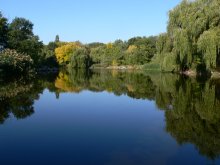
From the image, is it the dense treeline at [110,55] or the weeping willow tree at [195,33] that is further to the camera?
the dense treeline at [110,55]

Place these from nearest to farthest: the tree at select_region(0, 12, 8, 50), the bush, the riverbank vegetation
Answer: the riverbank vegetation → the bush → the tree at select_region(0, 12, 8, 50)

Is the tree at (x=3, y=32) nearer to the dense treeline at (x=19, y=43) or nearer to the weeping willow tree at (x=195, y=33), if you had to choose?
the dense treeline at (x=19, y=43)

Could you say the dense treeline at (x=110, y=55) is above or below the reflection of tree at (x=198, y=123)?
above

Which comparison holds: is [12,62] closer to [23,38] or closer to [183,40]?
[183,40]

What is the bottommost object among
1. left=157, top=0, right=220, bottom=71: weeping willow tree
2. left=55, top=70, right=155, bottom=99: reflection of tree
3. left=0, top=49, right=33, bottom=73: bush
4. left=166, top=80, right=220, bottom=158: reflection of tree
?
left=55, top=70, right=155, bottom=99: reflection of tree

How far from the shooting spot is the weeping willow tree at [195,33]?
106 feet

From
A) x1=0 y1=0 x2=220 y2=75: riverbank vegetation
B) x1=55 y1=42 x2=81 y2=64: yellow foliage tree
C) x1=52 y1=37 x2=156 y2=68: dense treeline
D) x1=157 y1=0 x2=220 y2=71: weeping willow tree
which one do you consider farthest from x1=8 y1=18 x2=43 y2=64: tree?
x1=157 y1=0 x2=220 y2=71: weeping willow tree

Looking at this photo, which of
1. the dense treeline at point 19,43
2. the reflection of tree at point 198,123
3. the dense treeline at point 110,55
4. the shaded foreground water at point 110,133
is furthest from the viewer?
the dense treeline at point 110,55

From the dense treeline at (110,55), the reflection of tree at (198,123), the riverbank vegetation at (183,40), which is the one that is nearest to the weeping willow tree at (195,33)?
the riverbank vegetation at (183,40)

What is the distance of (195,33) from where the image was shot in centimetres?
3472

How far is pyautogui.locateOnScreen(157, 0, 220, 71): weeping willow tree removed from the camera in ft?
106

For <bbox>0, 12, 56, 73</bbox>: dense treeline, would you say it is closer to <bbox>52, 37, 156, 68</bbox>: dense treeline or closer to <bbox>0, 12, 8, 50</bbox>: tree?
<bbox>0, 12, 8, 50</bbox>: tree

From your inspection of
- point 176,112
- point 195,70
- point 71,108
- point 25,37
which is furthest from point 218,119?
point 25,37

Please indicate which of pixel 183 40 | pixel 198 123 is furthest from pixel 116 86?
pixel 198 123
